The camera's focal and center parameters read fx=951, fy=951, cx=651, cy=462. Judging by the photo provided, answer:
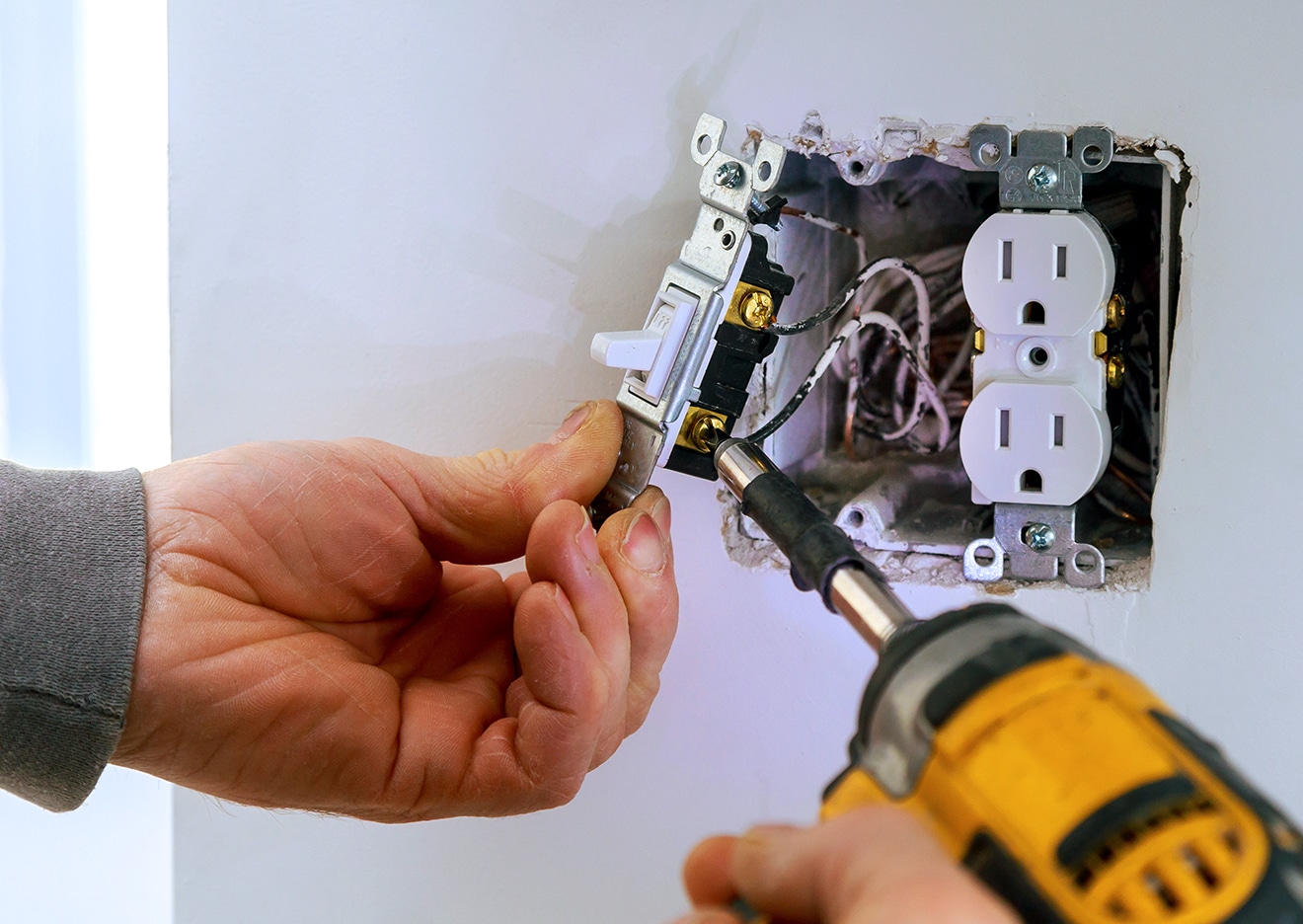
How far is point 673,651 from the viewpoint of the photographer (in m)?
0.72

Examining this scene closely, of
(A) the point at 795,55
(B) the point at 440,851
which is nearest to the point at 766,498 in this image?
(A) the point at 795,55

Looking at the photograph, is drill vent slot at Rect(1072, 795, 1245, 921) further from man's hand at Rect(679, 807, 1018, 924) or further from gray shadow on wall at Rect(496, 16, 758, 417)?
gray shadow on wall at Rect(496, 16, 758, 417)

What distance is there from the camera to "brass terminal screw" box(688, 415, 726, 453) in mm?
649

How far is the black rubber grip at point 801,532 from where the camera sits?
0.49m

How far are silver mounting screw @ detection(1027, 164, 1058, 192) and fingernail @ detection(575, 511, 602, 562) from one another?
0.37 meters

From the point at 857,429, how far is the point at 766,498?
212 millimetres

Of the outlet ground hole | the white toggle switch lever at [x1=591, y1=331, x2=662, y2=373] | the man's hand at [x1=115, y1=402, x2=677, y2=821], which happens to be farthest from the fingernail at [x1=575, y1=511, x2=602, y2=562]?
the outlet ground hole

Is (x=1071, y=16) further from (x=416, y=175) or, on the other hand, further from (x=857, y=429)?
(x=416, y=175)

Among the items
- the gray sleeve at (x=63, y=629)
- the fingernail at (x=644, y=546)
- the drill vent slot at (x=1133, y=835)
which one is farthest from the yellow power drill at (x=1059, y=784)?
the gray sleeve at (x=63, y=629)

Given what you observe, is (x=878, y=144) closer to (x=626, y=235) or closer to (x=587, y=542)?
(x=626, y=235)

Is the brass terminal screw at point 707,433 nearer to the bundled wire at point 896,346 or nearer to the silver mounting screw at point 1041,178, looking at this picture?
the bundled wire at point 896,346

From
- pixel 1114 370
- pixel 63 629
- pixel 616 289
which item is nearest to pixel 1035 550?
pixel 1114 370

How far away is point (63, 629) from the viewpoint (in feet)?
1.90

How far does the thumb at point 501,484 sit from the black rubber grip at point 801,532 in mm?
114
